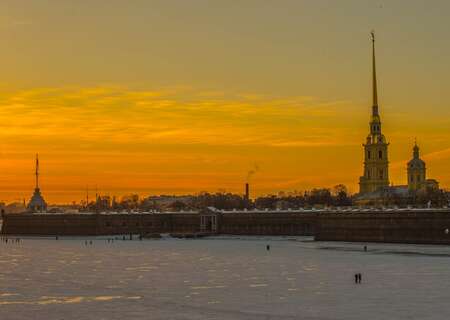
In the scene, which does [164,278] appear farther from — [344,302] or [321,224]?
[321,224]

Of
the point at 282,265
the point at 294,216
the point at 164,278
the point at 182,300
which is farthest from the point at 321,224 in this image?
the point at 182,300

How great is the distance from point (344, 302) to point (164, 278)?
2231cm

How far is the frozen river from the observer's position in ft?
189

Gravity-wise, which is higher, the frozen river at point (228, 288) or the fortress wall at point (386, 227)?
the fortress wall at point (386, 227)

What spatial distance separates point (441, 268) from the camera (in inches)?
3462

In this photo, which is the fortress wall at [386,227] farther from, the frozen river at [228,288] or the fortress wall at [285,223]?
the frozen river at [228,288]

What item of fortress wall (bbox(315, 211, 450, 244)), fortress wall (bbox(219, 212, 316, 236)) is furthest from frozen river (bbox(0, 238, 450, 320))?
fortress wall (bbox(219, 212, 316, 236))

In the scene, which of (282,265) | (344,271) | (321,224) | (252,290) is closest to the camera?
(252,290)

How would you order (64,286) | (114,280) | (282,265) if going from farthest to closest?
(282,265)
(114,280)
(64,286)

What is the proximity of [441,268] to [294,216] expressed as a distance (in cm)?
10335

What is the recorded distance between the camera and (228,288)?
70688 mm

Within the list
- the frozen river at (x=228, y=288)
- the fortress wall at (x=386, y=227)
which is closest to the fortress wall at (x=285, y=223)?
the fortress wall at (x=386, y=227)

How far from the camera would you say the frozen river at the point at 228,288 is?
189 feet

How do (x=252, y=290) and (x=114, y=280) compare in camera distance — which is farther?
(x=114, y=280)
